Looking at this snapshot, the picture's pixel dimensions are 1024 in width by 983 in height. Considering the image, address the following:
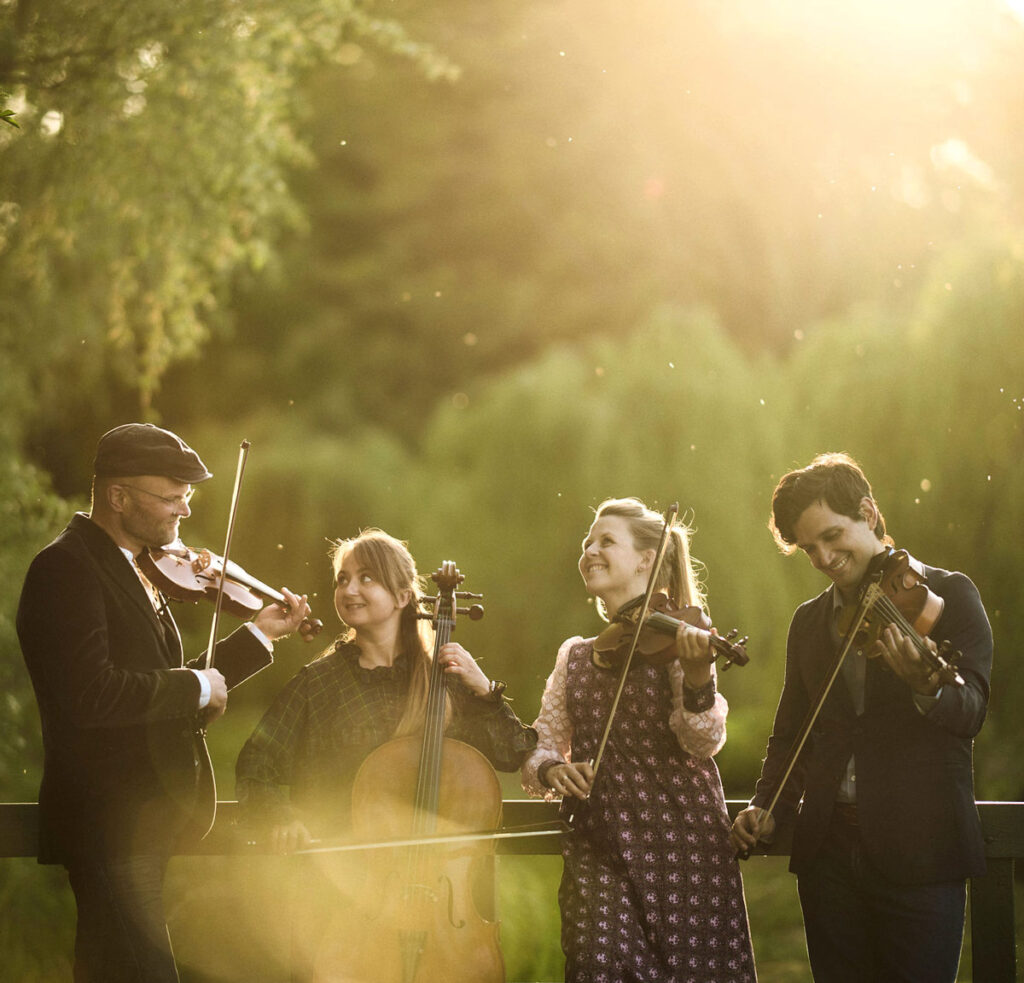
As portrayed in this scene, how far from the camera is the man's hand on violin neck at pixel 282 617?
2.85 metres

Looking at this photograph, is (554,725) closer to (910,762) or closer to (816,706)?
(816,706)

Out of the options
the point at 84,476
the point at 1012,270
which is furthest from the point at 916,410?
the point at 84,476

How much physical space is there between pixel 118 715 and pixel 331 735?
500 mm

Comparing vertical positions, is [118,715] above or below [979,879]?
above

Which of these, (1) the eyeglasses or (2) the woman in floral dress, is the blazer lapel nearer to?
(1) the eyeglasses

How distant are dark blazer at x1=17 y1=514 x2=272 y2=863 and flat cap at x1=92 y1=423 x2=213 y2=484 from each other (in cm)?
14

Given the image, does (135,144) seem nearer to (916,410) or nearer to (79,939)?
(916,410)

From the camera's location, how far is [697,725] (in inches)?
103

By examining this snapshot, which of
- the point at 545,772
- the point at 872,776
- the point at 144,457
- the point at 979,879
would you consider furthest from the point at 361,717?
the point at 979,879

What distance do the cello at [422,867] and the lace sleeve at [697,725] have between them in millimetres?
433

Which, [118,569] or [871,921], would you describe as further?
[118,569]

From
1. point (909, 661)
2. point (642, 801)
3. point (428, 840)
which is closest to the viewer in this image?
point (909, 661)

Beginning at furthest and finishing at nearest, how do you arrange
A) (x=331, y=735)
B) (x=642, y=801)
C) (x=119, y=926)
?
(x=331, y=735)
(x=642, y=801)
(x=119, y=926)

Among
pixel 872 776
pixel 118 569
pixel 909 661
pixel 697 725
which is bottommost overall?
pixel 872 776
